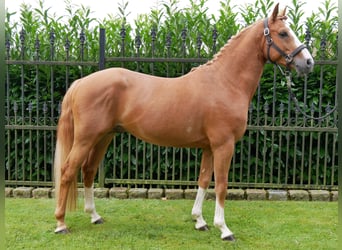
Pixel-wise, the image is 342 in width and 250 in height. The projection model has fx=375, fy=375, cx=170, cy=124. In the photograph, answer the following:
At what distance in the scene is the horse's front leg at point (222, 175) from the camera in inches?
156

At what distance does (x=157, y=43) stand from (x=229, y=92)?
2312 millimetres

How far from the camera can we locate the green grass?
3.92 meters

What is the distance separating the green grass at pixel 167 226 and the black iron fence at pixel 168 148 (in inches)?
20.4

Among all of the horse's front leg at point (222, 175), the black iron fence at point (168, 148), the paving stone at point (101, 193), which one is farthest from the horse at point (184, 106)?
the paving stone at point (101, 193)

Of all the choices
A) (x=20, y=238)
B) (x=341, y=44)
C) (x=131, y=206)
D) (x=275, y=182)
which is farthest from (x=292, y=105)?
(x=341, y=44)

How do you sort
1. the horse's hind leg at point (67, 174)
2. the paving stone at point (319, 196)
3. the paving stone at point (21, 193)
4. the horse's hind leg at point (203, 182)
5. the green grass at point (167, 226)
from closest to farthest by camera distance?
1. the green grass at point (167, 226)
2. the horse's hind leg at point (67, 174)
3. the horse's hind leg at point (203, 182)
4. the paving stone at point (319, 196)
5. the paving stone at point (21, 193)

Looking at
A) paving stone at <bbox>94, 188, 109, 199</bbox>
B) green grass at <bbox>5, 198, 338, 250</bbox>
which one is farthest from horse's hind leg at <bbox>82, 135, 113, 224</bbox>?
paving stone at <bbox>94, 188, 109, 199</bbox>

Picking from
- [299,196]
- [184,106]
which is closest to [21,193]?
[184,106]

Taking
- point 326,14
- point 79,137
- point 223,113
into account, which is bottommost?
point 79,137

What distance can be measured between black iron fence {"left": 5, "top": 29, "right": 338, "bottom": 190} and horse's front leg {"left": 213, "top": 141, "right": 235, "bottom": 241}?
1720mm

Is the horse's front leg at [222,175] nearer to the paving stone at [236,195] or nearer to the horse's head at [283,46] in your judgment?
the horse's head at [283,46]

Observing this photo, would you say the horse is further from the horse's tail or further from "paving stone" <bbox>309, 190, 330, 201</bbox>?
"paving stone" <bbox>309, 190, 330, 201</bbox>

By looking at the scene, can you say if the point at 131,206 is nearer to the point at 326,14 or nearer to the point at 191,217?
the point at 191,217

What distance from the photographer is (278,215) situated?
496 centimetres
